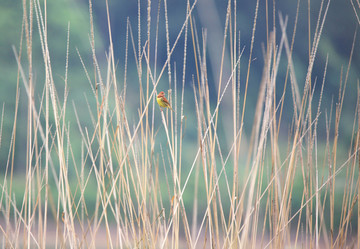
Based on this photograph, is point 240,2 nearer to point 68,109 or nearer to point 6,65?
point 68,109

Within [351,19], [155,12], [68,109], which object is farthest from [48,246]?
[351,19]

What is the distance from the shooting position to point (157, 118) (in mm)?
2809

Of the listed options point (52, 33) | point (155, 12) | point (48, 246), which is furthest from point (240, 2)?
point (48, 246)

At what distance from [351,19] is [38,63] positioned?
2.40 meters

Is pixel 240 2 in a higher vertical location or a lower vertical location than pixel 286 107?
higher

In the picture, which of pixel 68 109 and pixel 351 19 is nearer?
pixel 351 19

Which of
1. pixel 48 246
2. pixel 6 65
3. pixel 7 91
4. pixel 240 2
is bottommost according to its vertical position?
pixel 48 246

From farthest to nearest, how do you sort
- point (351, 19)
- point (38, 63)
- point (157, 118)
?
point (38, 63), point (157, 118), point (351, 19)

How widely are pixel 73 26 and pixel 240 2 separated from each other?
137 centimetres

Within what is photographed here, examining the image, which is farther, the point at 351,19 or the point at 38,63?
the point at 38,63

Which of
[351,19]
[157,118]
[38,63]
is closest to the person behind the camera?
[351,19]

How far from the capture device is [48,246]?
2861mm

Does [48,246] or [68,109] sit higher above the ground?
[68,109]

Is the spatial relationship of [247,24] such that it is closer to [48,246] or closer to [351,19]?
[351,19]
